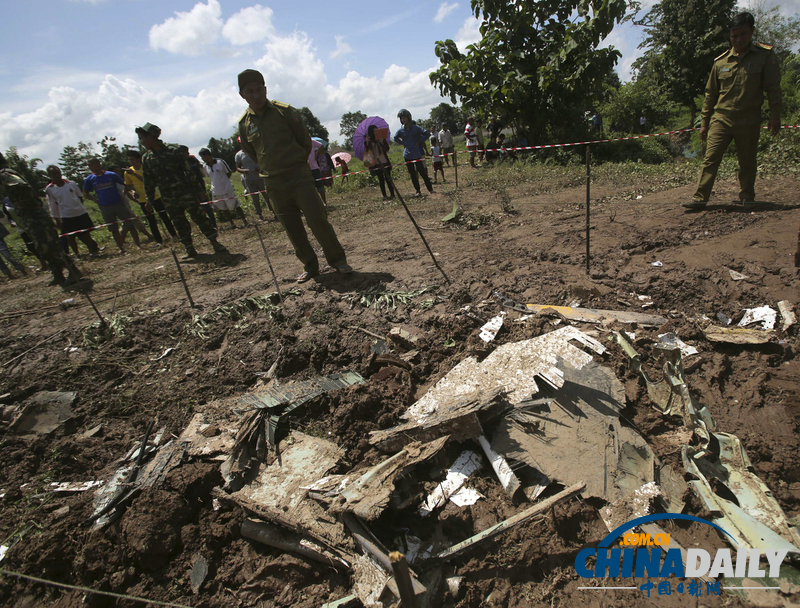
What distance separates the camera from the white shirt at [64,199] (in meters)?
7.36

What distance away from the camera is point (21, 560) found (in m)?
2.26

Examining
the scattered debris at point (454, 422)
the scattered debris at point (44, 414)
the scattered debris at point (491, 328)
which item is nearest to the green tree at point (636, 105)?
the scattered debris at point (491, 328)

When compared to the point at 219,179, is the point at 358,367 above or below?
below

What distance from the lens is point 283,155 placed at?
4.27 meters

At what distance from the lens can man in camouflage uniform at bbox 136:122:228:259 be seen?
605cm

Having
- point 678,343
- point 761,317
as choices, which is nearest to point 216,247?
point 678,343

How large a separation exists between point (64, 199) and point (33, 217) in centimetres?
173

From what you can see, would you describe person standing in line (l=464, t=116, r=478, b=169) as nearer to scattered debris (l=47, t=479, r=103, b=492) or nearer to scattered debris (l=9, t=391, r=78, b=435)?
scattered debris (l=9, t=391, r=78, b=435)

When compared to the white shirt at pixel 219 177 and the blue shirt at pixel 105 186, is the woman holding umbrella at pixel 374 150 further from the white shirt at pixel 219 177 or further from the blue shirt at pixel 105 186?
the blue shirt at pixel 105 186

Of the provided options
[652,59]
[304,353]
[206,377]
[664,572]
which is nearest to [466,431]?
[664,572]

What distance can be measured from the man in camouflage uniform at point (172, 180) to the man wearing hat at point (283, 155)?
97.1 inches

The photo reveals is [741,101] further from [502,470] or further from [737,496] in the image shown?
[502,470]

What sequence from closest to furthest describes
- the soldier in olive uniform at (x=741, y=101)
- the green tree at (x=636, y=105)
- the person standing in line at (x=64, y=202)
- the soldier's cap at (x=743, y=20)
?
the soldier's cap at (x=743, y=20) → the soldier in olive uniform at (x=741, y=101) → the person standing in line at (x=64, y=202) → the green tree at (x=636, y=105)

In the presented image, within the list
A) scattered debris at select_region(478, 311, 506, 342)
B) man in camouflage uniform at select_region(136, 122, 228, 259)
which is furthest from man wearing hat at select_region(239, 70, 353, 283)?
man in camouflage uniform at select_region(136, 122, 228, 259)
